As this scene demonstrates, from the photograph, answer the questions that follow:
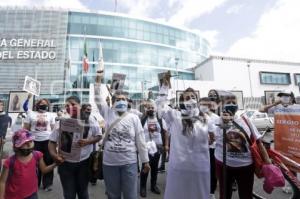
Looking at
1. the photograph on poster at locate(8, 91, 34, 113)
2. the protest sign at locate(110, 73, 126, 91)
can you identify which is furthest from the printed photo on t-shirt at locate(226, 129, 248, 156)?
the photograph on poster at locate(8, 91, 34, 113)

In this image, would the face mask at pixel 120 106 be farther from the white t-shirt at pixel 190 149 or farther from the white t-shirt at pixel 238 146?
the white t-shirt at pixel 238 146

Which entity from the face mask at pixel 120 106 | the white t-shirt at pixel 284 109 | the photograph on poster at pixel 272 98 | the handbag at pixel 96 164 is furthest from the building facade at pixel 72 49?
the face mask at pixel 120 106

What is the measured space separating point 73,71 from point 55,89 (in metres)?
3.97

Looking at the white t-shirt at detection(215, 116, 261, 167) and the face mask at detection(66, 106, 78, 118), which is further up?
the face mask at detection(66, 106, 78, 118)

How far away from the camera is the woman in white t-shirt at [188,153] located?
2.91m

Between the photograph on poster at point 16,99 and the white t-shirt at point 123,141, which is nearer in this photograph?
the white t-shirt at point 123,141

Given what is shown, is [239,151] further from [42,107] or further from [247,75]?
[247,75]

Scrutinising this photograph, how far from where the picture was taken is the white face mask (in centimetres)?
303

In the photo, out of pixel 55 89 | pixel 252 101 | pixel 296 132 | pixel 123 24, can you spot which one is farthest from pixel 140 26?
pixel 296 132

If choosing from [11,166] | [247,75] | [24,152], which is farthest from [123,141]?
[247,75]

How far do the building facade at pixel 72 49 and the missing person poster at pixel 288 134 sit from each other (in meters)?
33.3

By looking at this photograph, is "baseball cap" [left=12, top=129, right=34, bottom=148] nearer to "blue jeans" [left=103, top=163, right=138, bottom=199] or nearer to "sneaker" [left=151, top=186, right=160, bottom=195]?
"blue jeans" [left=103, top=163, right=138, bottom=199]

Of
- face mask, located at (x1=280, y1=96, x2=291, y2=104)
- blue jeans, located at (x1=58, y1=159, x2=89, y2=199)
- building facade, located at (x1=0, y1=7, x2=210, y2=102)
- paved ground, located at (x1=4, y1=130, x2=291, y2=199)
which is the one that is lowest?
paved ground, located at (x1=4, y1=130, x2=291, y2=199)

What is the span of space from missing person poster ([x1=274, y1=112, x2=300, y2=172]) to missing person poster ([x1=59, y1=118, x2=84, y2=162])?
366 centimetres
